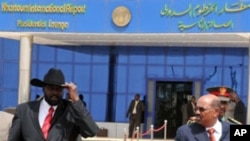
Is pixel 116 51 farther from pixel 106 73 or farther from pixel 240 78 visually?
pixel 240 78

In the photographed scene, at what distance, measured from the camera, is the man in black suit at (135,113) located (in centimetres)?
2625

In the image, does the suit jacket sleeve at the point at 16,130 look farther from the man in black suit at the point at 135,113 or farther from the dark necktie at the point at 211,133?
the man in black suit at the point at 135,113

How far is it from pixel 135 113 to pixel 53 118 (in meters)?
21.0

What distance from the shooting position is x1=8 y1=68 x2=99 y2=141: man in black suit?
5523mm

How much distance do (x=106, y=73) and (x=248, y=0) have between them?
897cm

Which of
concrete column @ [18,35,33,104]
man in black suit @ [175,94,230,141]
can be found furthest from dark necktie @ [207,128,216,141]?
concrete column @ [18,35,33,104]

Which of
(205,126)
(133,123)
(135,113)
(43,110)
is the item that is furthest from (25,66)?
(205,126)

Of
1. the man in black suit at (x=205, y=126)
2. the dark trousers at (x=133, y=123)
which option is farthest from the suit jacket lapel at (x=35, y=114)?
the dark trousers at (x=133, y=123)

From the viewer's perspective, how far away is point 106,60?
29.3 metres

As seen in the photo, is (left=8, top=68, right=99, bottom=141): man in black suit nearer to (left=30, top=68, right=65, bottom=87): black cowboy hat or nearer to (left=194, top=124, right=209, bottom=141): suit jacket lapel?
(left=30, top=68, right=65, bottom=87): black cowboy hat

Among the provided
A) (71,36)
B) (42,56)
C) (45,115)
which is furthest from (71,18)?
(45,115)

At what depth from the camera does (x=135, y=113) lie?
26469mm

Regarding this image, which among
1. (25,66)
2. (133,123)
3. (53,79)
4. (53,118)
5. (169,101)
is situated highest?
(25,66)

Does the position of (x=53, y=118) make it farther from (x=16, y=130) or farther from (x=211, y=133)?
(x=211, y=133)
